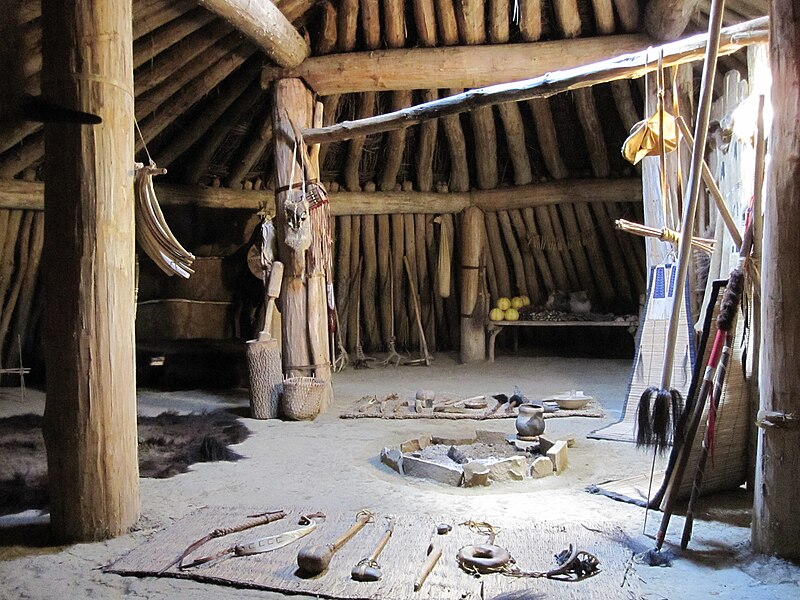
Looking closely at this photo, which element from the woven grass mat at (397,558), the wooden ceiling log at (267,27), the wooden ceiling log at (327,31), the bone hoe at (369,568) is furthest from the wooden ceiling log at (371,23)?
the bone hoe at (369,568)

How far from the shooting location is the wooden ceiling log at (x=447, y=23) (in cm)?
542

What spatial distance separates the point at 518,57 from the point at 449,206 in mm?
2900

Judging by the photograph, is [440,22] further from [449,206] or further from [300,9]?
[449,206]

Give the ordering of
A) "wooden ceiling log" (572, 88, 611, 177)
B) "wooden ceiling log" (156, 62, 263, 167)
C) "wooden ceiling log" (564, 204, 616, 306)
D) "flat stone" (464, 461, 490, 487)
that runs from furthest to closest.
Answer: "wooden ceiling log" (564, 204, 616, 306)
"wooden ceiling log" (572, 88, 611, 177)
"wooden ceiling log" (156, 62, 263, 167)
"flat stone" (464, 461, 490, 487)

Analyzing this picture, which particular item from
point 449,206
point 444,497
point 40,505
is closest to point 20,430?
point 40,505

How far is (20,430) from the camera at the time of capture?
14.9ft

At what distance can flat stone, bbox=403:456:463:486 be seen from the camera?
3469 mm

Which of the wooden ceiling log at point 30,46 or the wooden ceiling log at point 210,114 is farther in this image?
the wooden ceiling log at point 210,114

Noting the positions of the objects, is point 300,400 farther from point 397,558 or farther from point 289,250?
point 397,558

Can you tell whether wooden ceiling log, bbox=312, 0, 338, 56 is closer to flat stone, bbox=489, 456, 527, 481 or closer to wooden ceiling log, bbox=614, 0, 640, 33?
wooden ceiling log, bbox=614, 0, 640, 33

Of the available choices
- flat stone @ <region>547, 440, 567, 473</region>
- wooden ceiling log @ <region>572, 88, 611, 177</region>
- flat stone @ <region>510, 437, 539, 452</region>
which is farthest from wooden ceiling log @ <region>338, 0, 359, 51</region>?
flat stone @ <region>547, 440, 567, 473</region>

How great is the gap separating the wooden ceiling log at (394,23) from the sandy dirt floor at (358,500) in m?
3.30

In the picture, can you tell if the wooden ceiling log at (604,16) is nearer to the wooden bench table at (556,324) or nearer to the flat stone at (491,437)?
the wooden bench table at (556,324)

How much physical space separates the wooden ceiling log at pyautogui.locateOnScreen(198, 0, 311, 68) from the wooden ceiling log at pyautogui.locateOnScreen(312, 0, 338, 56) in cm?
13
